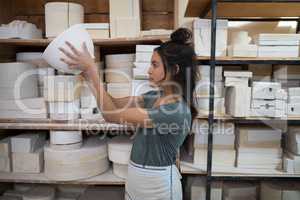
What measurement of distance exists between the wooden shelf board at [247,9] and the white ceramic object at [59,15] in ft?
2.50

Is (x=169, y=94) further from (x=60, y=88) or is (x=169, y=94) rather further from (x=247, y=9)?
(x=247, y=9)

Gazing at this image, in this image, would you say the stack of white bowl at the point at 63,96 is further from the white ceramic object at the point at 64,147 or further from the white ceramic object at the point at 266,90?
the white ceramic object at the point at 266,90

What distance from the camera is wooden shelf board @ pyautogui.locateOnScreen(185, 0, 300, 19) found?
1.49 metres

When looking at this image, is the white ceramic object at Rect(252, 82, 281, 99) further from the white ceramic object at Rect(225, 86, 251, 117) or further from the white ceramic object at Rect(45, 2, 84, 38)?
the white ceramic object at Rect(45, 2, 84, 38)

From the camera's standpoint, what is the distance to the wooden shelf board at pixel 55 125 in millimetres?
1640

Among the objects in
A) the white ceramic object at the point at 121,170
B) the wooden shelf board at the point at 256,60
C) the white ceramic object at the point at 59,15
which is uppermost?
the white ceramic object at the point at 59,15

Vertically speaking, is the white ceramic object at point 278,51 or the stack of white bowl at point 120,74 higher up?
the white ceramic object at point 278,51

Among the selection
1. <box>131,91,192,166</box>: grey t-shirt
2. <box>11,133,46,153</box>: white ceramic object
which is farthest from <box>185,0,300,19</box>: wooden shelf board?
<box>11,133,46,153</box>: white ceramic object

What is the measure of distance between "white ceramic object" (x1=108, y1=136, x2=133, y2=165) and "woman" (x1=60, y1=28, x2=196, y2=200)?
16.1 inches

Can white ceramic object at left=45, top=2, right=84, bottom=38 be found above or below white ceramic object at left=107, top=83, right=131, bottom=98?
above

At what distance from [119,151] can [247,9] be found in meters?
1.27

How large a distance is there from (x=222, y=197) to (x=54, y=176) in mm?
1156

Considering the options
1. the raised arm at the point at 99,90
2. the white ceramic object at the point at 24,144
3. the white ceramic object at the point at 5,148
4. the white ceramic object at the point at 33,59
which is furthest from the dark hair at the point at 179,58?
the white ceramic object at the point at 5,148

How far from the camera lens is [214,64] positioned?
4.90 ft
